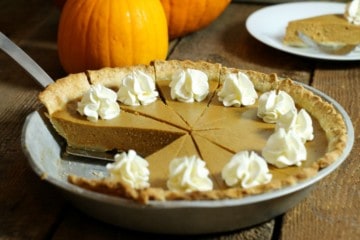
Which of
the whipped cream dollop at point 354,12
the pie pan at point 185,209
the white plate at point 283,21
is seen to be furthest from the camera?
the whipped cream dollop at point 354,12

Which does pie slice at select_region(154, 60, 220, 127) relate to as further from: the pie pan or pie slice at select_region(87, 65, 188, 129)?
the pie pan

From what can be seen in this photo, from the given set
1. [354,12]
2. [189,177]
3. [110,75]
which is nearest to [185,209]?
[189,177]

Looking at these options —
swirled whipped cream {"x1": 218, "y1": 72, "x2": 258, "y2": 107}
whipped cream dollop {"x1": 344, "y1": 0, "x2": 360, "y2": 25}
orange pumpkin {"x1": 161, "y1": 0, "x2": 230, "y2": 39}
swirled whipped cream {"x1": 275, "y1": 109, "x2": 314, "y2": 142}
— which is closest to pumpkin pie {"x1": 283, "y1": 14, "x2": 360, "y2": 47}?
whipped cream dollop {"x1": 344, "y1": 0, "x2": 360, "y2": 25}

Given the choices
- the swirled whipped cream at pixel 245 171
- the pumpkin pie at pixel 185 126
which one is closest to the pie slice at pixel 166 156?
the pumpkin pie at pixel 185 126

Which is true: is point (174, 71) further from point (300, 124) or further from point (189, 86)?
point (300, 124)

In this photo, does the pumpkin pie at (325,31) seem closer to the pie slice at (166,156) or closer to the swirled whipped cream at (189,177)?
the pie slice at (166,156)
